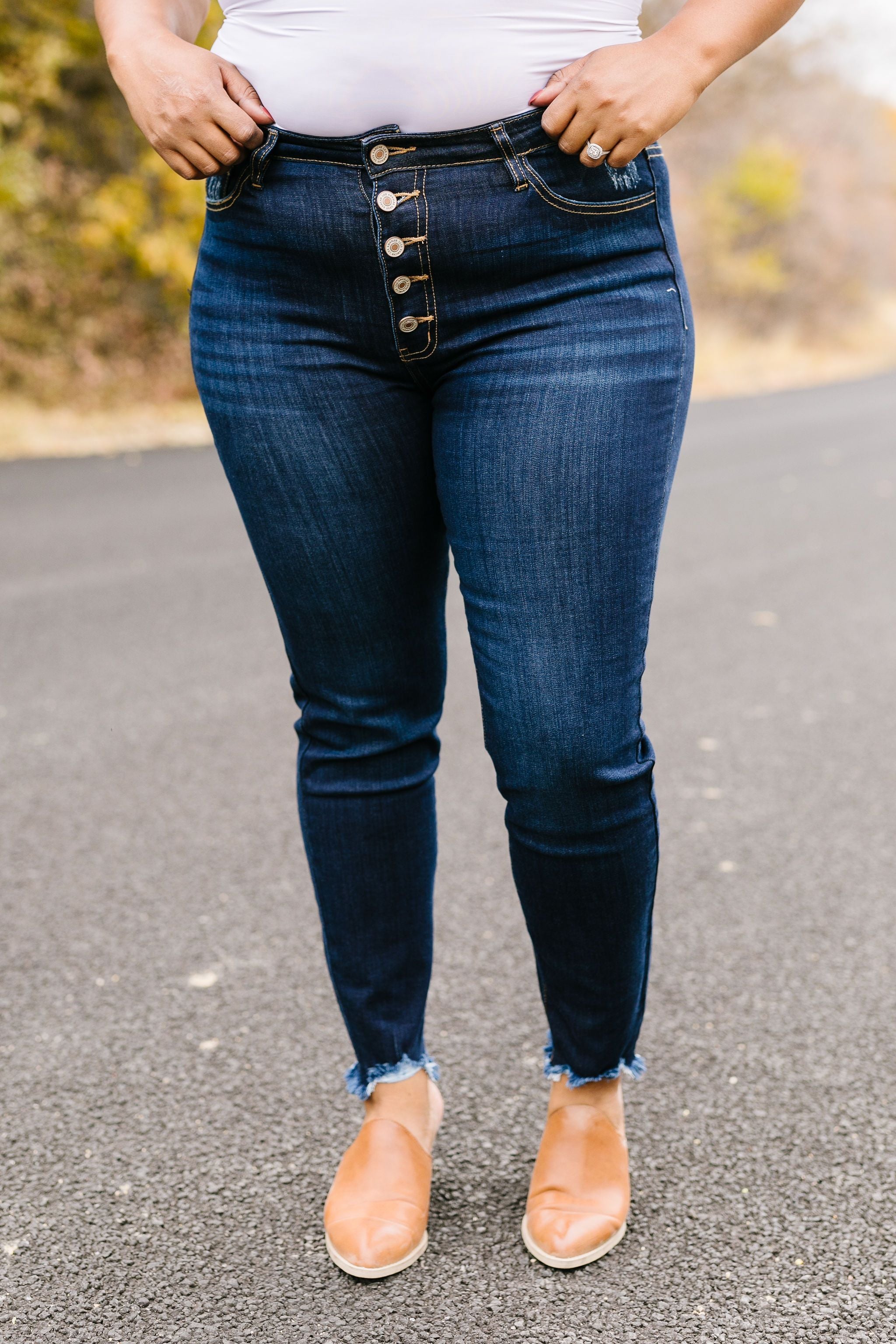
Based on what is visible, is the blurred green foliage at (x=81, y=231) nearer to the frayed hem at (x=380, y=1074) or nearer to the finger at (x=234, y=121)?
the finger at (x=234, y=121)

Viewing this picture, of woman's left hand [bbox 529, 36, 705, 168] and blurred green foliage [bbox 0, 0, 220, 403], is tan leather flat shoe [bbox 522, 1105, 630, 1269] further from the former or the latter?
blurred green foliage [bbox 0, 0, 220, 403]

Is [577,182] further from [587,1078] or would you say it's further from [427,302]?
[587,1078]

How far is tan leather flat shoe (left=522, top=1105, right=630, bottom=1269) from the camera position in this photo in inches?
52.9

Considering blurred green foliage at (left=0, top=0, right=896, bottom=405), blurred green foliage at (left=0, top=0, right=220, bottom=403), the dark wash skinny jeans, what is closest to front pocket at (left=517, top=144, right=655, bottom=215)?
the dark wash skinny jeans

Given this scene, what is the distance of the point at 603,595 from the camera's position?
117cm

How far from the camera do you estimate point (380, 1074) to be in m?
1.45

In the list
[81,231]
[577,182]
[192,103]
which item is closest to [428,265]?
[577,182]

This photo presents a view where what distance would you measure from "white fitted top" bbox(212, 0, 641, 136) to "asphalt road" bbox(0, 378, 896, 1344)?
47.8 inches

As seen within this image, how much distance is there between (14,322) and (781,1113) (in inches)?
428

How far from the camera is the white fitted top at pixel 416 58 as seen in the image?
3.57ft

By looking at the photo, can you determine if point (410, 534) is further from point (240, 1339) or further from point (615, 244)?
point (240, 1339)

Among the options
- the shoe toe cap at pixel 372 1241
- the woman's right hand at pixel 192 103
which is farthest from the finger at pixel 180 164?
the shoe toe cap at pixel 372 1241

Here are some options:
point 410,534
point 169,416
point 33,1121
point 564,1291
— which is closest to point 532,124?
point 410,534

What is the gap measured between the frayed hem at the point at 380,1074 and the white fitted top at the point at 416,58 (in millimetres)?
1028
